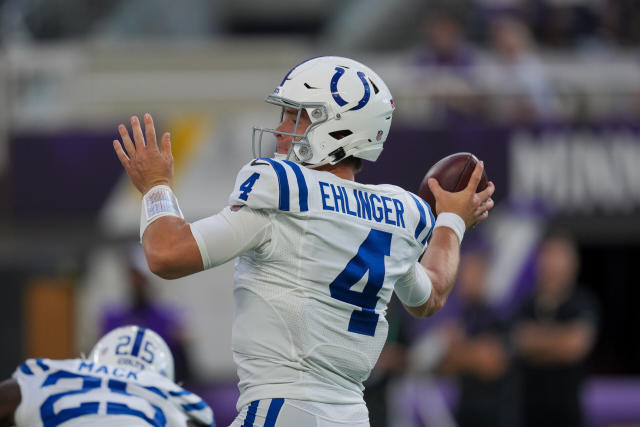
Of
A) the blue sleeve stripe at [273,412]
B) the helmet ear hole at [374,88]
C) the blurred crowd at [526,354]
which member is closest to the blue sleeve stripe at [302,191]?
the helmet ear hole at [374,88]

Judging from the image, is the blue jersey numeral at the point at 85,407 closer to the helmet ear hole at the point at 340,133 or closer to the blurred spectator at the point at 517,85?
the helmet ear hole at the point at 340,133

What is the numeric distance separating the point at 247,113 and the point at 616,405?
389 centimetres

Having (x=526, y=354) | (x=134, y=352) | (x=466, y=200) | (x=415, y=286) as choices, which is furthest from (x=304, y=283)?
(x=526, y=354)

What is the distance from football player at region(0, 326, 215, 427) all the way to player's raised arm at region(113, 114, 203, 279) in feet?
2.89

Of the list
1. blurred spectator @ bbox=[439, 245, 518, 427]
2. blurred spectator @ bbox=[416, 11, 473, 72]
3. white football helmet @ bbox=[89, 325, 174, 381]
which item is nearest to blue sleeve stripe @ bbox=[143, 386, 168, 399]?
white football helmet @ bbox=[89, 325, 174, 381]

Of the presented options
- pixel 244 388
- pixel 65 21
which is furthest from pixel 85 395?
pixel 65 21

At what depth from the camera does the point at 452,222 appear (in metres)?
4.12

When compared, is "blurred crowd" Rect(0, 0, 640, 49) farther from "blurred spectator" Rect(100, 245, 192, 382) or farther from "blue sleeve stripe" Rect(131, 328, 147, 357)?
"blue sleeve stripe" Rect(131, 328, 147, 357)

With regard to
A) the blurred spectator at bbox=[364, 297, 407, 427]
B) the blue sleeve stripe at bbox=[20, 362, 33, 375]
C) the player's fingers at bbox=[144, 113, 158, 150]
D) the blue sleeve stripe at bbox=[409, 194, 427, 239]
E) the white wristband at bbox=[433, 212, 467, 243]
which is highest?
the player's fingers at bbox=[144, 113, 158, 150]

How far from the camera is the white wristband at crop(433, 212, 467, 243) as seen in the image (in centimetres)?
411

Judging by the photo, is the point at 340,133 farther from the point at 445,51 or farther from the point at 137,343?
the point at 445,51

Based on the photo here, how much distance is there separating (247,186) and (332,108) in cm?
43

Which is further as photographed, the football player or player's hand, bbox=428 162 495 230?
player's hand, bbox=428 162 495 230

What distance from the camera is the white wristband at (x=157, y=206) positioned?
344 cm
